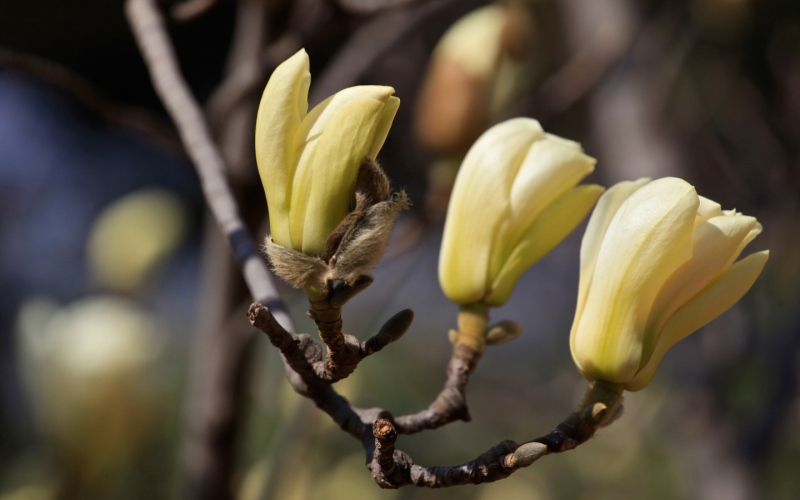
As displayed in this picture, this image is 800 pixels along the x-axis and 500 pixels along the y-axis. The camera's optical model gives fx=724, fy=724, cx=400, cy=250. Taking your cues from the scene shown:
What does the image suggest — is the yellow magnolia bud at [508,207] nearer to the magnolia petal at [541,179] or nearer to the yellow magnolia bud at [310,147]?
the magnolia petal at [541,179]

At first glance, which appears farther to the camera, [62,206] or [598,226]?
[62,206]

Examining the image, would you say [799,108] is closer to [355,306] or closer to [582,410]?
[355,306]

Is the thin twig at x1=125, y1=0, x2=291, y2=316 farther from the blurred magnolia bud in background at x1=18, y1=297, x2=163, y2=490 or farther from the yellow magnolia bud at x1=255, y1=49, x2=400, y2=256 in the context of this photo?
the blurred magnolia bud in background at x1=18, y1=297, x2=163, y2=490

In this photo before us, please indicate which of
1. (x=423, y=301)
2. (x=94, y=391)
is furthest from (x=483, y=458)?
(x=423, y=301)

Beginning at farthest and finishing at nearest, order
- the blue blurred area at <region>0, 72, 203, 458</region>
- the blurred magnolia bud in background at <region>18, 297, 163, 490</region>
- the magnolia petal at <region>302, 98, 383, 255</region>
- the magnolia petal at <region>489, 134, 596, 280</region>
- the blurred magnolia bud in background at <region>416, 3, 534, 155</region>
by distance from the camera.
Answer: the blue blurred area at <region>0, 72, 203, 458</region>
the blurred magnolia bud in background at <region>416, 3, 534, 155</region>
the blurred magnolia bud in background at <region>18, 297, 163, 490</region>
the magnolia petal at <region>489, 134, 596, 280</region>
the magnolia petal at <region>302, 98, 383, 255</region>

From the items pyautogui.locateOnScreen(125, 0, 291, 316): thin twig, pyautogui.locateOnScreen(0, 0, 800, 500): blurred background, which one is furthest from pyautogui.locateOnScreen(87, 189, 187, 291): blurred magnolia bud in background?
pyautogui.locateOnScreen(125, 0, 291, 316): thin twig

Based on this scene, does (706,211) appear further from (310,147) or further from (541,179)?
(310,147)

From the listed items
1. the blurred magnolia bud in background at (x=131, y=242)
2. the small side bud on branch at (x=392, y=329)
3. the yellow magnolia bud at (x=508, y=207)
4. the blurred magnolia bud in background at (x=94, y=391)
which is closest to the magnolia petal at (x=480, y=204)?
the yellow magnolia bud at (x=508, y=207)
